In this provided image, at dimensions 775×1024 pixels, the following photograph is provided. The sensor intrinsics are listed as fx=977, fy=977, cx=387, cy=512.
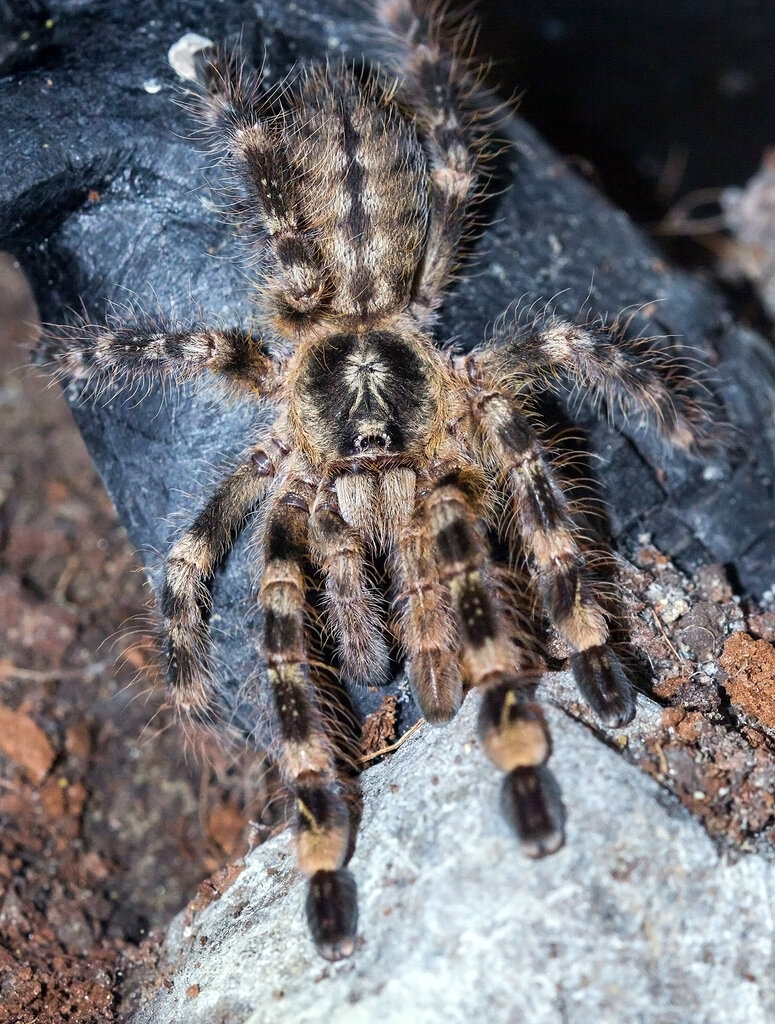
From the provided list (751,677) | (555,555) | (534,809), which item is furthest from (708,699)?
(534,809)

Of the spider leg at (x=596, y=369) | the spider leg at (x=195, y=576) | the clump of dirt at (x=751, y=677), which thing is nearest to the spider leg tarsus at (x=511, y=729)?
the clump of dirt at (x=751, y=677)

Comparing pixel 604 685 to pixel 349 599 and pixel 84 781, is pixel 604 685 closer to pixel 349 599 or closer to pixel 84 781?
pixel 349 599

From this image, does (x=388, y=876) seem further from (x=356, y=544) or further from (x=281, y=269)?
(x=281, y=269)

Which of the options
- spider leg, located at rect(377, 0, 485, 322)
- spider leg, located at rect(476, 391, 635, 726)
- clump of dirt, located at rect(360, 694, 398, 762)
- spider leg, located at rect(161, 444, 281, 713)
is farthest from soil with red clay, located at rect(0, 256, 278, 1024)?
spider leg, located at rect(377, 0, 485, 322)

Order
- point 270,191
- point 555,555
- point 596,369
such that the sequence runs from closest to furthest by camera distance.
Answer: point 555,555, point 270,191, point 596,369

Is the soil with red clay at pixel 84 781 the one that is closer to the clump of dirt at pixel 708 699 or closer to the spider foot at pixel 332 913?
the spider foot at pixel 332 913

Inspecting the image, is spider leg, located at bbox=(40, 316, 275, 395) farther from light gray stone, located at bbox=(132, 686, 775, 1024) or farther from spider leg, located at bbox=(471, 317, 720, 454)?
light gray stone, located at bbox=(132, 686, 775, 1024)

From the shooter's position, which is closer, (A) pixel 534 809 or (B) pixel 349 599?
(A) pixel 534 809
